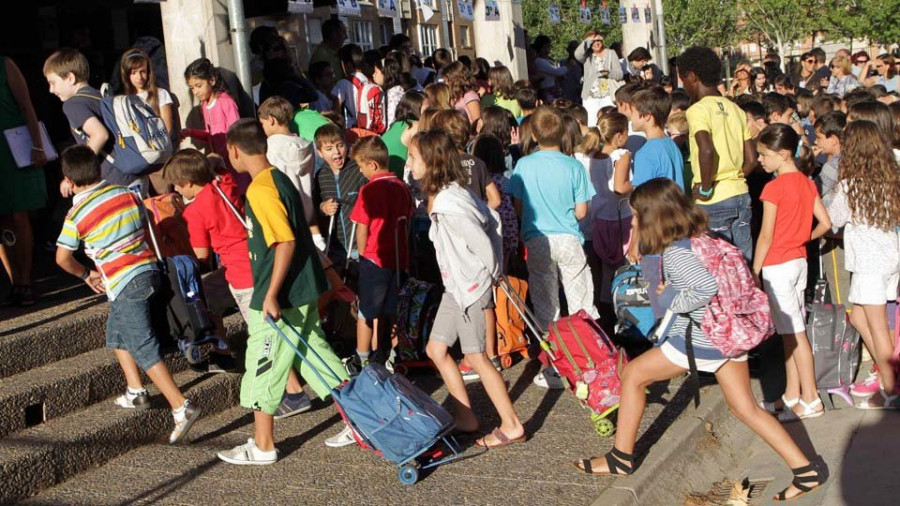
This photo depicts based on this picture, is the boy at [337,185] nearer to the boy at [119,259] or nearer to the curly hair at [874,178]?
the boy at [119,259]

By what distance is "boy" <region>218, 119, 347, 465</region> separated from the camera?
20.6 ft

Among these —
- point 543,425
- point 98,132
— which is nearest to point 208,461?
point 543,425

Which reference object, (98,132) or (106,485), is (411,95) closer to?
(98,132)

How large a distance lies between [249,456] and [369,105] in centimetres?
531

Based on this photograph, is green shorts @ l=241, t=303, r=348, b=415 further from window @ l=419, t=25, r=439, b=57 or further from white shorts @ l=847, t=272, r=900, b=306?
window @ l=419, t=25, r=439, b=57

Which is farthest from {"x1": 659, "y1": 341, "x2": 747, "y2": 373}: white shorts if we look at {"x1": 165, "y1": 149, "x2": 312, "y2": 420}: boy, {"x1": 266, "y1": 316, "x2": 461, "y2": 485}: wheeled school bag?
{"x1": 165, "y1": 149, "x2": 312, "y2": 420}: boy

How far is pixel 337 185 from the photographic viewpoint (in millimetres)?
8516

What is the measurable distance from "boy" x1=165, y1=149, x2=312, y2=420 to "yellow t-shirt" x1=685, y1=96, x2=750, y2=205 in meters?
3.39

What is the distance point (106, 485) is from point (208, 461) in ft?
1.96

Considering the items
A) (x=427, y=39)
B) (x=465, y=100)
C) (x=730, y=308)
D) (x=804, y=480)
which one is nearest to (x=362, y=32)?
(x=427, y=39)

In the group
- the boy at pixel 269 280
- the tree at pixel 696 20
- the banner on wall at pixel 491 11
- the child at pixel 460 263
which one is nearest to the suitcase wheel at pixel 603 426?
the child at pixel 460 263

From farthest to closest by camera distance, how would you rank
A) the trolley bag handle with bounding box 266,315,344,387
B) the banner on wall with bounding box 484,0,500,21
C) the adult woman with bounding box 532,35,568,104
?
the adult woman with bounding box 532,35,568,104 < the banner on wall with bounding box 484,0,500,21 < the trolley bag handle with bounding box 266,315,344,387

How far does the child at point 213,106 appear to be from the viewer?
896 centimetres

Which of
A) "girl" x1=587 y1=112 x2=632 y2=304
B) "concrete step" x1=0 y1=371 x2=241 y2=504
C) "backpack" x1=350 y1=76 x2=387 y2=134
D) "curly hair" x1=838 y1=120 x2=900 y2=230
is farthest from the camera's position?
"backpack" x1=350 y1=76 x2=387 y2=134
